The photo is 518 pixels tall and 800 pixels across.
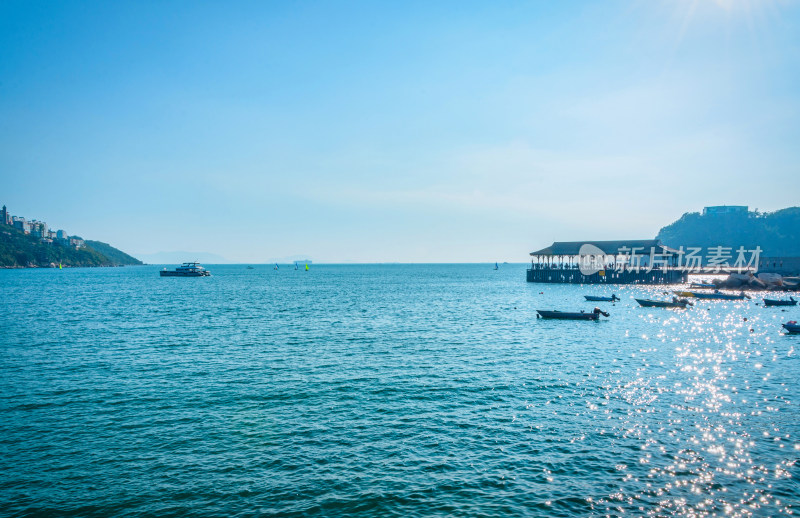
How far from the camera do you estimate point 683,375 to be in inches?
1113

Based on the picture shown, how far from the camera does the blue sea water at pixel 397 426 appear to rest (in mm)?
13719

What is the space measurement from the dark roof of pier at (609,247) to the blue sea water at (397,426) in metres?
62.7

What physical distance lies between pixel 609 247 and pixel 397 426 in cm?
10039

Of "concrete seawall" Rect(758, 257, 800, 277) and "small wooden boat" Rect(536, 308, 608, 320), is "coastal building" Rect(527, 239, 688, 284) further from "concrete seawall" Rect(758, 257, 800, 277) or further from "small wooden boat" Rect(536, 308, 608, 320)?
"small wooden boat" Rect(536, 308, 608, 320)

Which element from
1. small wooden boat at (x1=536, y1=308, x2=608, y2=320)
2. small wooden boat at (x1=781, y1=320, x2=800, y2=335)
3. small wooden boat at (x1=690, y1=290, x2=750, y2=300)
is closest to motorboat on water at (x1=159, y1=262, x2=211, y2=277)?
small wooden boat at (x1=536, y1=308, x2=608, y2=320)

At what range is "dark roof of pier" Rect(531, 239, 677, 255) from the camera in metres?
99.1

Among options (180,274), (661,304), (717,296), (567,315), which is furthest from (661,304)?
(180,274)

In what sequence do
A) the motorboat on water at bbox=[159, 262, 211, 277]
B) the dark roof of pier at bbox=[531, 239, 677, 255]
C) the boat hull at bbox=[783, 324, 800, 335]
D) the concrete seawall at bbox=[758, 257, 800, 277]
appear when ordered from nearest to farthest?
the boat hull at bbox=[783, 324, 800, 335] → the dark roof of pier at bbox=[531, 239, 677, 255] → the concrete seawall at bbox=[758, 257, 800, 277] → the motorboat on water at bbox=[159, 262, 211, 277]

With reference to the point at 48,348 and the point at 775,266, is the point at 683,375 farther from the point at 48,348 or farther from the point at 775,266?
the point at 775,266

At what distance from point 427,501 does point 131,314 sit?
58943mm

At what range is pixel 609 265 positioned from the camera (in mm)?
123000

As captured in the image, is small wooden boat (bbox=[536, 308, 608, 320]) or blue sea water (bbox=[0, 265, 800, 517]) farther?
small wooden boat (bbox=[536, 308, 608, 320])

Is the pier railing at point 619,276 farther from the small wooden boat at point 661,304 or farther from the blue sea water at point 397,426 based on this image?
the blue sea water at point 397,426

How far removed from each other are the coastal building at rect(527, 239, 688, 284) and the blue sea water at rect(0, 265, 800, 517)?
63.6m
